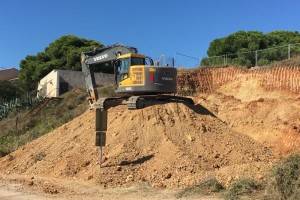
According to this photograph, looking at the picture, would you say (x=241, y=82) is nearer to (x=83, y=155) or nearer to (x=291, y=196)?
(x=83, y=155)

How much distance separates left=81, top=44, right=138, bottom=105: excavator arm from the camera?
98.2 ft

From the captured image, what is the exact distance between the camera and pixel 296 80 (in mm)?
28703

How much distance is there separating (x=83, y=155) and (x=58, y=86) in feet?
86.0

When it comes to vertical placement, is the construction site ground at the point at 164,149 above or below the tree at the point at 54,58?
below

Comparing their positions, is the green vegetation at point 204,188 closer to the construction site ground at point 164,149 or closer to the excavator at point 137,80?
the construction site ground at point 164,149

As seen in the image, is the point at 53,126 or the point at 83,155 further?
the point at 53,126

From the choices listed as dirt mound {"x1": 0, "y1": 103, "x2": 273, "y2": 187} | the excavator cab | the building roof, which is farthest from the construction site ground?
the building roof

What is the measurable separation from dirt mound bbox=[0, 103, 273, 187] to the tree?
33.1 m

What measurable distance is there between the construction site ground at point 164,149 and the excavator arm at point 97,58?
1.75 meters

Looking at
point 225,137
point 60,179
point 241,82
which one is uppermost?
point 241,82

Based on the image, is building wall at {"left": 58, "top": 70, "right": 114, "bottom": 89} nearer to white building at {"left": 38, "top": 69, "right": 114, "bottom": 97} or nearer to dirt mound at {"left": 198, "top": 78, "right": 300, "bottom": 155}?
white building at {"left": 38, "top": 69, "right": 114, "bottom": 97}

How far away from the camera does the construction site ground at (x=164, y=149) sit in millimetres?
20016

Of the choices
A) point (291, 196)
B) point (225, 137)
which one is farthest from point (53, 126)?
point (291, 196)

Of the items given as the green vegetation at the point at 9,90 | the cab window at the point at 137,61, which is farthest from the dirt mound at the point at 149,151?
the green vegetation at the point at 9,90
